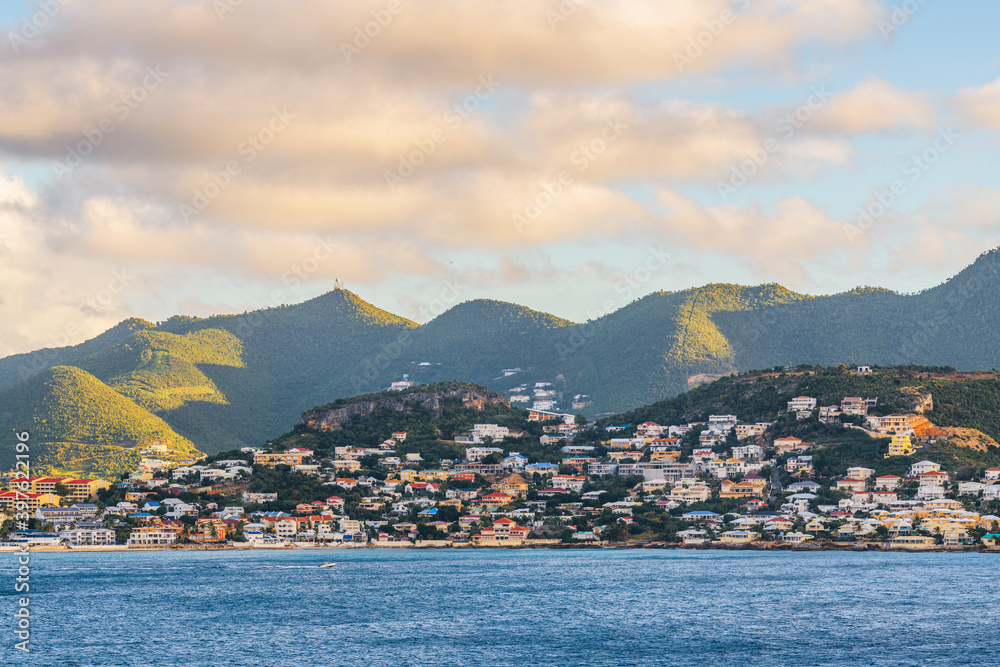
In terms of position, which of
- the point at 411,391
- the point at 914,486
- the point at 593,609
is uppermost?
the point at 411,391

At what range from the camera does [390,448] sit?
153500mm

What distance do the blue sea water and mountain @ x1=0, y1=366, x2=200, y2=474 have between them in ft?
261

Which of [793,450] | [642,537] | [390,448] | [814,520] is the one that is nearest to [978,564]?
[814,520]

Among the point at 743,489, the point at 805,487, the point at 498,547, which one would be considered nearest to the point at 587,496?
the point at 498,547

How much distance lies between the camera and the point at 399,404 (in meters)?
166

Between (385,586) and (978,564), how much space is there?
4238cm

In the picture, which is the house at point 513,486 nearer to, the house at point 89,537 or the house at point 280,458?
the house at point 280,458

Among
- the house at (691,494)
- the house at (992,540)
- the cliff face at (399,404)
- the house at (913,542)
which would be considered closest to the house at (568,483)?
the house at (691,494)

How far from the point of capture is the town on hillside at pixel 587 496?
114062 millimetres

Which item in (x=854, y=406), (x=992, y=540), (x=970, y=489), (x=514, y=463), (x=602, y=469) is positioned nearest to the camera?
(x=992, y=540)

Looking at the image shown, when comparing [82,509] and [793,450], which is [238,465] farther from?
[793,450]

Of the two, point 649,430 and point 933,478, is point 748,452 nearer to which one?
point 649,430

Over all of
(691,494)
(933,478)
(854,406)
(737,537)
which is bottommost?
(737,537)

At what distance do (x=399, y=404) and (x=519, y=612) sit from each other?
100 m
